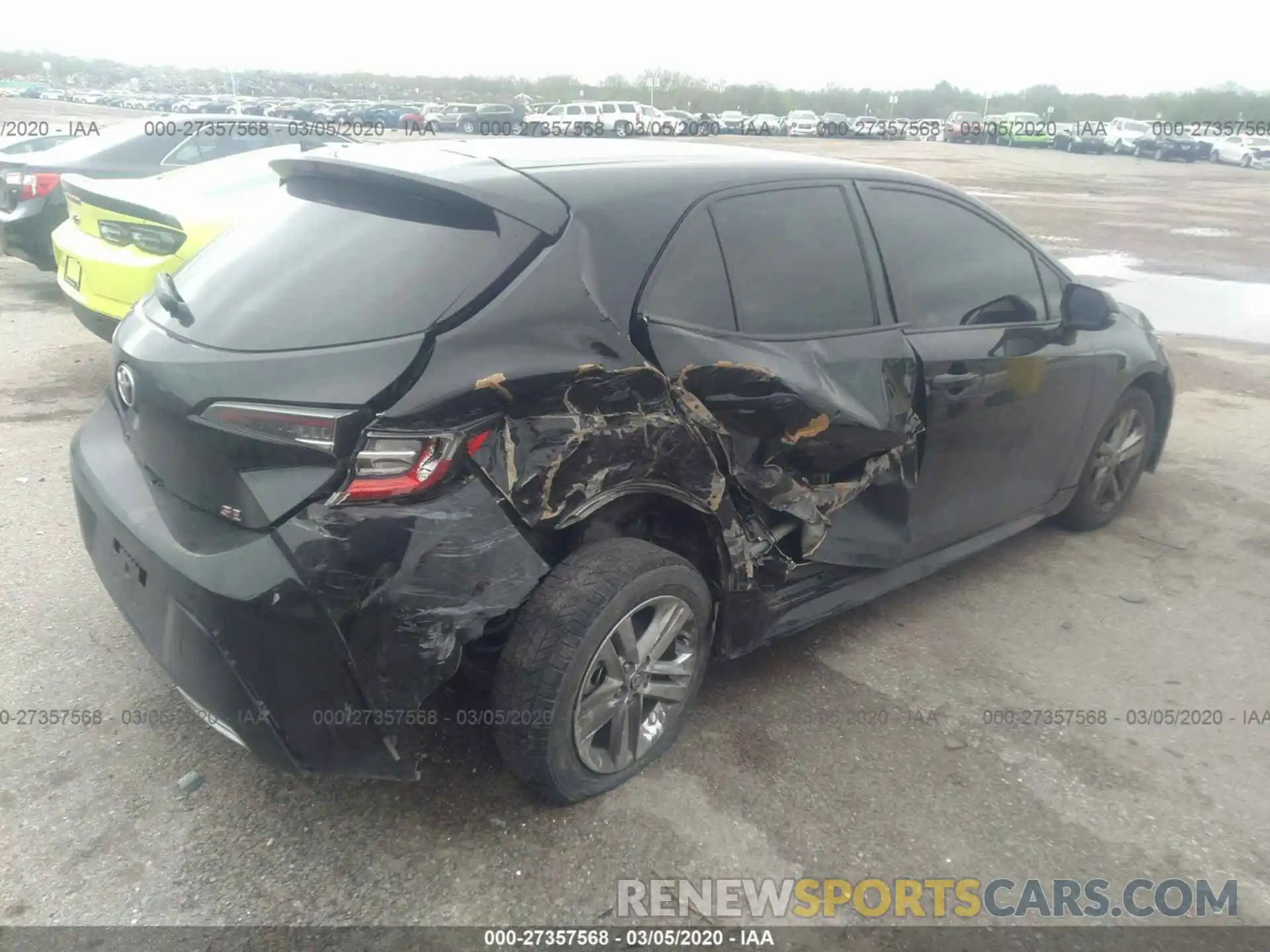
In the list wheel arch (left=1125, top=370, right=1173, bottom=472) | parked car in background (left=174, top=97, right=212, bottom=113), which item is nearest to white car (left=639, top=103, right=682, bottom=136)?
parked car in background (left=174, top=97, right=212, bottom=113)

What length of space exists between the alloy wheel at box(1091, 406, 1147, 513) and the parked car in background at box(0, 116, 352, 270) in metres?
7.36

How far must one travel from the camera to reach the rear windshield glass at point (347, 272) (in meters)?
2.39

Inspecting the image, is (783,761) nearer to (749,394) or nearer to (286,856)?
(749,394)

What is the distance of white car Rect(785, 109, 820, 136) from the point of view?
52941mm

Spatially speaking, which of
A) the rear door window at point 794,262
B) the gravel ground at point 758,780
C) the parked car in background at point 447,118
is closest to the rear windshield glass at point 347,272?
the rear door window at point 794,262

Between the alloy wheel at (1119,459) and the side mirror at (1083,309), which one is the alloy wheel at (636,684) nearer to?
the side mirror at (1083,309)

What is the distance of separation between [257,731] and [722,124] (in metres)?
58.8

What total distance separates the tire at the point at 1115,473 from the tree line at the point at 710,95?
209 feet

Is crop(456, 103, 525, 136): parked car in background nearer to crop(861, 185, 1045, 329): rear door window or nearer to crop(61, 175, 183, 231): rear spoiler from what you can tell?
crop(61, 175, 183, 231): rear spoiler

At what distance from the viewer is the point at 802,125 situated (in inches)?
2122

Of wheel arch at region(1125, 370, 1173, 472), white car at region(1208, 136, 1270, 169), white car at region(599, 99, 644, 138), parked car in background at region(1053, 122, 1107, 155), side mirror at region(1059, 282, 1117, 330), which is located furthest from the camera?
parked car in background at region(1053, 122, 1107, 155)

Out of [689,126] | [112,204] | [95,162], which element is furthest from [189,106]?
[112,204]

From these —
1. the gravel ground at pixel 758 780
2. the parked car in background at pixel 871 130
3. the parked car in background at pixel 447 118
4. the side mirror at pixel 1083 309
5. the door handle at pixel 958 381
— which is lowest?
the parked car in background at pixel 447 118

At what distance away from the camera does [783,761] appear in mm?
2988
